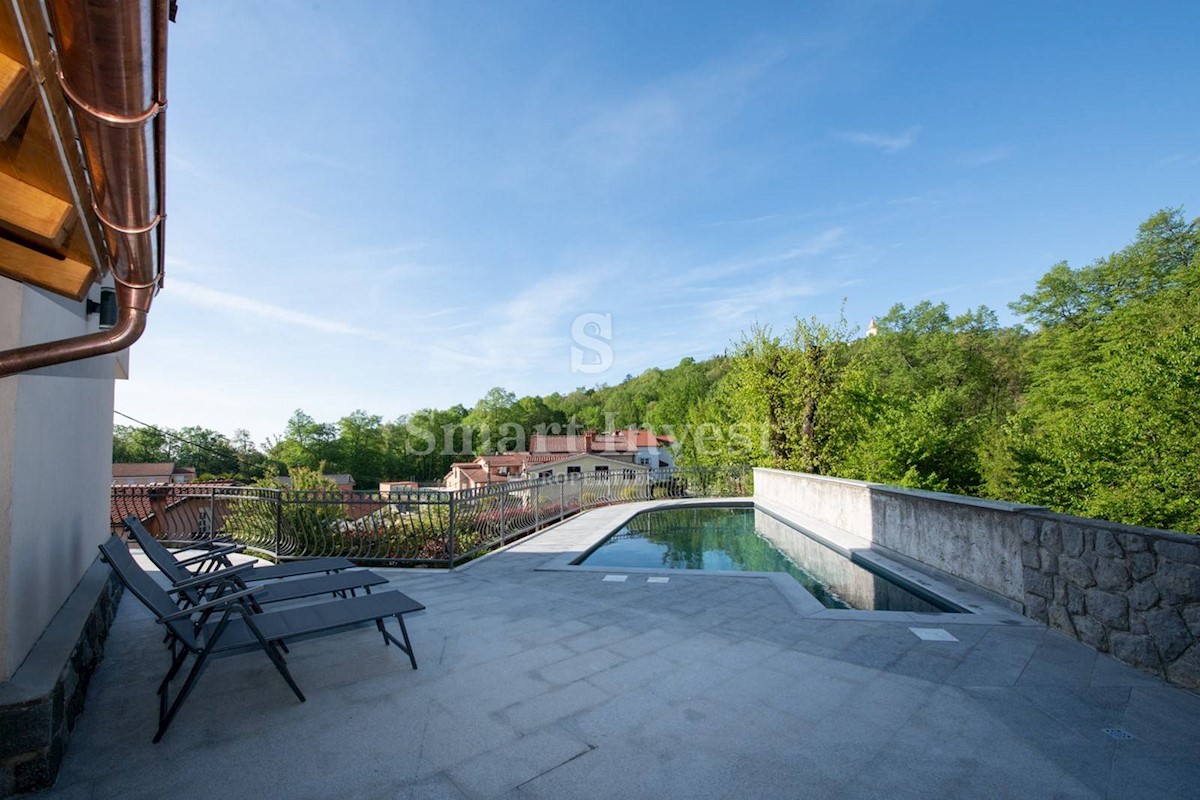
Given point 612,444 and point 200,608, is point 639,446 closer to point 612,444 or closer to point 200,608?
point 612,444

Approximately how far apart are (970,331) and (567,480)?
35637 millimetres

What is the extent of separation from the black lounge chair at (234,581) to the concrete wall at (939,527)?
5490 millimetres

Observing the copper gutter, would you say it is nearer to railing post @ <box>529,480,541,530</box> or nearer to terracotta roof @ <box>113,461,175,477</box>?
railing post @ <box>529,480,541,530</box>

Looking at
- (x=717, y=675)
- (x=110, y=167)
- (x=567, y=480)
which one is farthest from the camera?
(x=567, y=480)

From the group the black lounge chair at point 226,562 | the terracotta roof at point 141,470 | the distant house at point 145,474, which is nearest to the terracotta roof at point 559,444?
the distant house at point 145,474

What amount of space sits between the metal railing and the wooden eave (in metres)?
4.07

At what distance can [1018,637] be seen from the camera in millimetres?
4098

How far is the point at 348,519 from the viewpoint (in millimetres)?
7691

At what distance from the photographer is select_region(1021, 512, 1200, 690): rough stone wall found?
323 centimetres

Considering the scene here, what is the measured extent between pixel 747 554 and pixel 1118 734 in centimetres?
669

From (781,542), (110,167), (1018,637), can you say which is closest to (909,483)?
(781,542)

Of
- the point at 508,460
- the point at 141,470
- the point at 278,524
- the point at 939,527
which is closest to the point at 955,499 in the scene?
the point at 939,527

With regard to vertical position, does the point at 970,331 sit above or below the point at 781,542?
above

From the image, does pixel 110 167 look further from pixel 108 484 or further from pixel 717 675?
pixel 108 484
